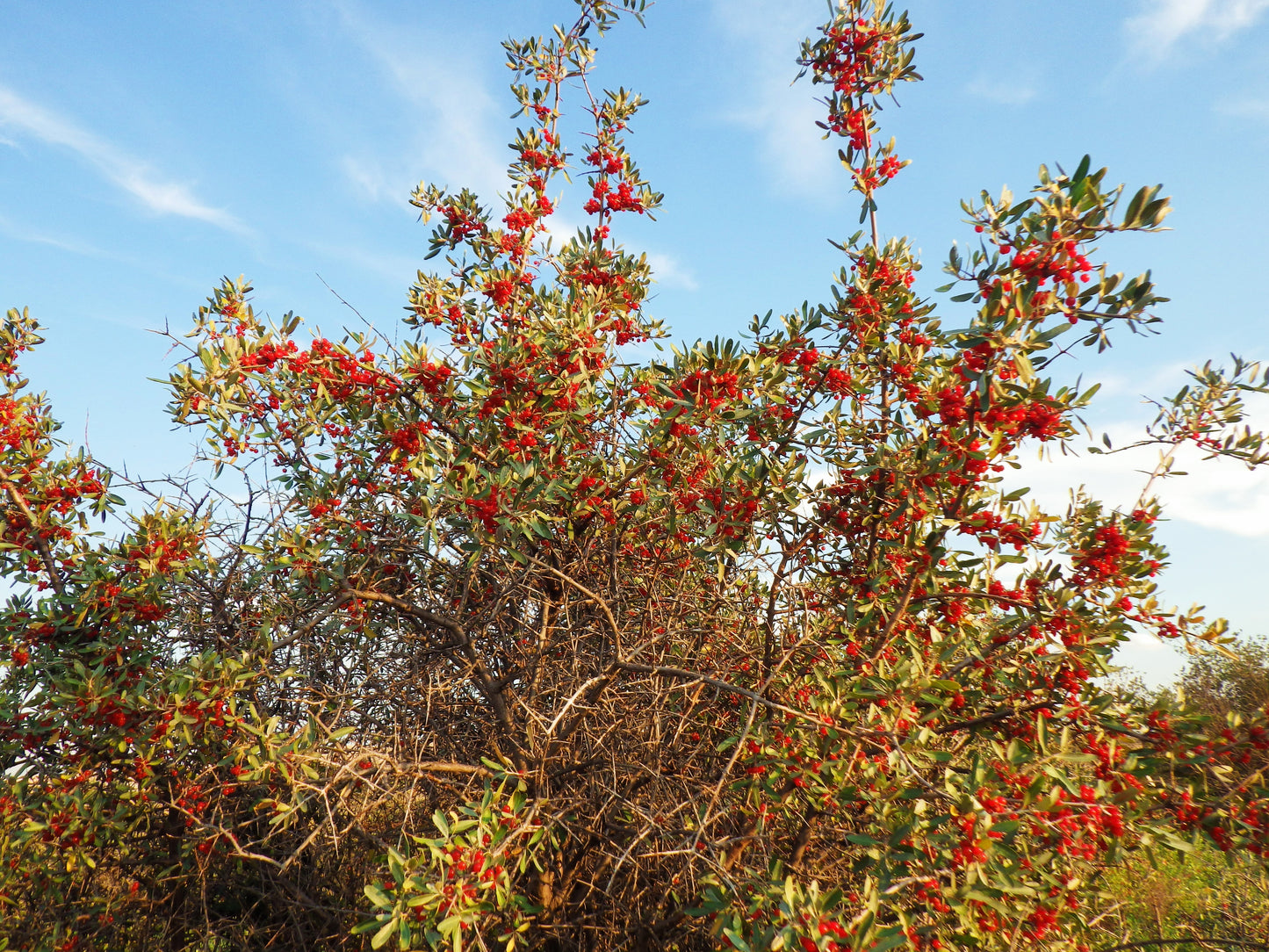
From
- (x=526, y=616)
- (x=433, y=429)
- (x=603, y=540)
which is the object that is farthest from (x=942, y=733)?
(x=433, y=429)

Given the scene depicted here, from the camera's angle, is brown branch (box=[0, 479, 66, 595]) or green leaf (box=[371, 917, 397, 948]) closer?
green leaf (box=[371, 917, 397, 948])

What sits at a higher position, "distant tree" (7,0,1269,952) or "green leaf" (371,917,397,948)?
"distant tree" (7,0,1269,952)

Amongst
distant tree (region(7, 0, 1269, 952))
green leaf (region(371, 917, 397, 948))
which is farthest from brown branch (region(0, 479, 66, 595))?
green leaf (region(371, 917, 397, 948))

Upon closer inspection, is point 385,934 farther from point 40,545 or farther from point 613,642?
point 40,545

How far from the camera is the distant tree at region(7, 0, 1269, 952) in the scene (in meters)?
2.60

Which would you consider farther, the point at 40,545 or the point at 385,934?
the point at 40,545

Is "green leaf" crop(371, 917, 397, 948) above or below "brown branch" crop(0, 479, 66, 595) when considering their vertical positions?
below

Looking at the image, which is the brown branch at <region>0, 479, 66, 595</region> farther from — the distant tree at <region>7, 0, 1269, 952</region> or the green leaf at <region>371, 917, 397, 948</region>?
the green leaf at <region>371, 917, 397, 948</region>

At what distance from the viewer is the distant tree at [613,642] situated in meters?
2.60

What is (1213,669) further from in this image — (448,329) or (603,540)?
(448,329)

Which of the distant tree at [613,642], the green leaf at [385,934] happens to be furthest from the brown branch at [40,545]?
the green leaf at [385,934]

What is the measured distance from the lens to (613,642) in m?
3.60

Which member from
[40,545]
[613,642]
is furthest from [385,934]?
[40,545]

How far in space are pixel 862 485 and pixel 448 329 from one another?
8.73 ft
